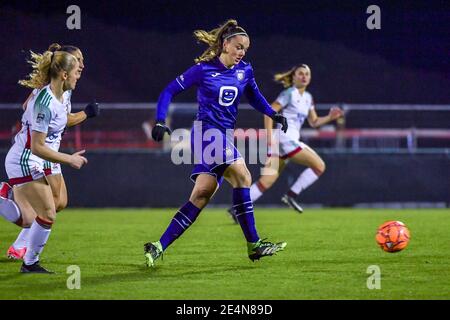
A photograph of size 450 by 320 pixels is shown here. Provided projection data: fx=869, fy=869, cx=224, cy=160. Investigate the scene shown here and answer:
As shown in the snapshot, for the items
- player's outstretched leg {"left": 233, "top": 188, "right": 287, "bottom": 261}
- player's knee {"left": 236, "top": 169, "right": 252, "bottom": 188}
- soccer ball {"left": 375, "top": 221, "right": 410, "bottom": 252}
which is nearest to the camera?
player's outstretched leg {"left": 233, "top": 188, "right": 287, "bottom": 261}

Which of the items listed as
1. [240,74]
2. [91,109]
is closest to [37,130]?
[91,109]

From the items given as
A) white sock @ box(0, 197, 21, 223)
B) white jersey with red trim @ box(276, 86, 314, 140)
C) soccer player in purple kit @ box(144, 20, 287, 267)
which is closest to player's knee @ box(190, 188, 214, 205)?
soccer player in purple kit @ box(144, 20, 287, 267)

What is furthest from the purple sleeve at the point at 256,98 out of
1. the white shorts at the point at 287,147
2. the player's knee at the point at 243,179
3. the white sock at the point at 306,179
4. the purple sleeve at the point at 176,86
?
the white sock at the point at 306,179

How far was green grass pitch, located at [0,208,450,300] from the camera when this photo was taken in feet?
20.2

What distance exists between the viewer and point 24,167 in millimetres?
7352

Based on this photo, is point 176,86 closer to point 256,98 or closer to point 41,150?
point 256,98

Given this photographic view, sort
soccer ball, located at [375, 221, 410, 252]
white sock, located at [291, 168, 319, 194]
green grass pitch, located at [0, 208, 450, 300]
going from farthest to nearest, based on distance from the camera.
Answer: white sock, located at [291, 168, 319, 194] < soccer ball, located at [375, 221, 410, 252] < green grass pitch, located at [0, 208, 450, 300]

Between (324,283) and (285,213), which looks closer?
(324,283)

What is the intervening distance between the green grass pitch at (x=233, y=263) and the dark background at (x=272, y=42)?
9.20 meters

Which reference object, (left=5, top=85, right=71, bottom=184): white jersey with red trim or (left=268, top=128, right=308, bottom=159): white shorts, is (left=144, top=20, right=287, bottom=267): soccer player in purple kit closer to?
(left=5, top=85, right=71, bottom=184): white jersey with red trim

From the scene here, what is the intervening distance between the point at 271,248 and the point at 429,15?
1344cm
